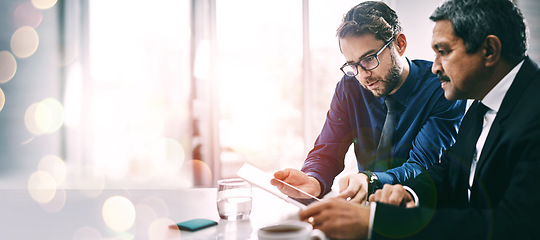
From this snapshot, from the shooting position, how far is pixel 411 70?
175 cm

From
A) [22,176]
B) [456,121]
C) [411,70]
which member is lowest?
[22,176]

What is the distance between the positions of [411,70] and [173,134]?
227 cm

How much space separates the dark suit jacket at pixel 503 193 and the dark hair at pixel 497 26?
0.19ft

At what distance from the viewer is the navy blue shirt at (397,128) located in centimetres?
→ 149

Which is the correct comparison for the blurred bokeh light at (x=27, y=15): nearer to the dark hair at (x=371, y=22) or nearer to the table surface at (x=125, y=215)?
the table surface at (x=125, y=215)

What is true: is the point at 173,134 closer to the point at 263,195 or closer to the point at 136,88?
the point at 136,88

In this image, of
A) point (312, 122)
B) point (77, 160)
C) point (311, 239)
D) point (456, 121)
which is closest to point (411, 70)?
point (456, 121)

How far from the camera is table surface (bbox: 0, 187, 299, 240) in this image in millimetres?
959

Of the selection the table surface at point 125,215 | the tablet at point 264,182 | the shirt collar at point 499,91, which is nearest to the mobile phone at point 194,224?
the table surface at point 125,215

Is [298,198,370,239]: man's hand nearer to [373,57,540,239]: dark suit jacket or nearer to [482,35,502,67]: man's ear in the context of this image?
[373,57,540,239]: dark suit jacket

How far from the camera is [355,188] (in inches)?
45.3

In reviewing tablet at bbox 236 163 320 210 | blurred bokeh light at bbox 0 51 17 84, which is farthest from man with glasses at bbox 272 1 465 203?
blurred bokeh light at bbox 0 51 17 84

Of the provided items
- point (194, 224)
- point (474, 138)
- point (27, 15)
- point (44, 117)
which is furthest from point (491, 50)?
point (27, 15)

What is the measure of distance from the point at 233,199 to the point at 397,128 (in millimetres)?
975
